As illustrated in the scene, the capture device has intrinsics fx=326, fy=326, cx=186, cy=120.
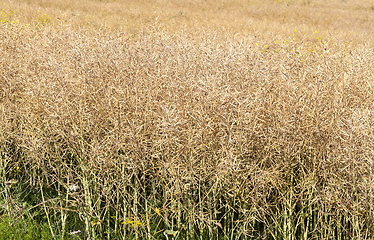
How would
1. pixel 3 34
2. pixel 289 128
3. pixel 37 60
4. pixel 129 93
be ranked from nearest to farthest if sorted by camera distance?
pixel 289 128
pixel 129 93
pixel 37 60
pixel 3 34

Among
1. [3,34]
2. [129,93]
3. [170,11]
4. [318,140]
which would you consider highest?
[170,11]

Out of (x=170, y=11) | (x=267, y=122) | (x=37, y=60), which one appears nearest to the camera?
(x=267, y=122)

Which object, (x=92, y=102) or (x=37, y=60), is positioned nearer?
(x=92, y=102)

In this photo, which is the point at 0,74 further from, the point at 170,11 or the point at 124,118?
the point at 170,11

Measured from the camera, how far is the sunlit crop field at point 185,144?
2.46m

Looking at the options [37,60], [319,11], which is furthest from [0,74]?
[319,11]

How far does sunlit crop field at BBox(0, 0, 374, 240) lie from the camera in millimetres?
2455

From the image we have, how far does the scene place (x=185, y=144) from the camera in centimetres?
238

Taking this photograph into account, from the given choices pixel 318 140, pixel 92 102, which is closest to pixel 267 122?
pixel 318 140

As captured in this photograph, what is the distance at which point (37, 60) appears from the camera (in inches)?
173

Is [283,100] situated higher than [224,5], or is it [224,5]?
[224,5]

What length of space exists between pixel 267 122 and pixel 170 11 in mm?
14958

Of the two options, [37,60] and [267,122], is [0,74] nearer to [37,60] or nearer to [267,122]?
[37,60]

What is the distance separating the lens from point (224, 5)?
792 inches
